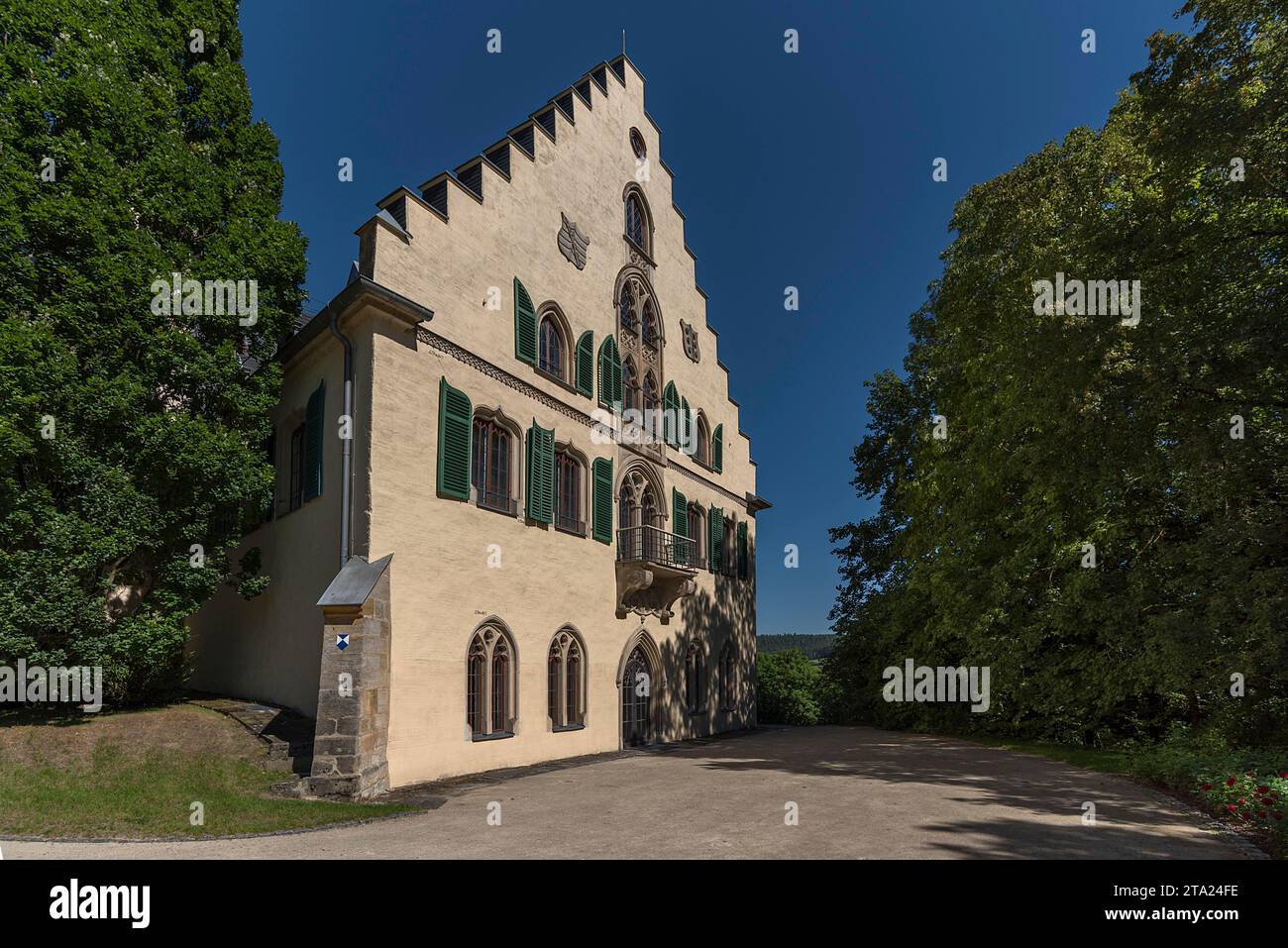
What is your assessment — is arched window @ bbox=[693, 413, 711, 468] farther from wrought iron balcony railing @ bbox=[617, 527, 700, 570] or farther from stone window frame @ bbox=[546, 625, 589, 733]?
stone window frame @ bbox=[546, 625, 589, 733]

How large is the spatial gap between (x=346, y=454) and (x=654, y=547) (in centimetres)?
944

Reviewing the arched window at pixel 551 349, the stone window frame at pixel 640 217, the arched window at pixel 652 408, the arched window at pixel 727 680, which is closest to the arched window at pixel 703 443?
the arched window at pixel 652 408

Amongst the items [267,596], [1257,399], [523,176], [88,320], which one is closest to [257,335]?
[88,320]

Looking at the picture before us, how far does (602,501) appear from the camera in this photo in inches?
725

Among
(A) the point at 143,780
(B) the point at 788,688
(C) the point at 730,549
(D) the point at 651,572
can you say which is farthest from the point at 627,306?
(B) the point at 788,688

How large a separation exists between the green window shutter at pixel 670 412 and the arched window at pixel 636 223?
423cm

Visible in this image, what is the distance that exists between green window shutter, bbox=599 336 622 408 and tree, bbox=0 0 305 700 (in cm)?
728

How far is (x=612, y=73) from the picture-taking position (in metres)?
21.3

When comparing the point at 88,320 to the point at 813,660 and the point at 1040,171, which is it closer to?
the point at 1040,171

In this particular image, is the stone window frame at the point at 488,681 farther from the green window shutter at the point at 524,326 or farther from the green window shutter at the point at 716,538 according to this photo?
the green window shutter at the point at 716,538

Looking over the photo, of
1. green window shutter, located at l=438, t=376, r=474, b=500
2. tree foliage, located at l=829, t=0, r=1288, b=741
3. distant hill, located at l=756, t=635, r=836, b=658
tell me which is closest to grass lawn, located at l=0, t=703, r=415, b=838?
green window shutter, located at l=438, t=376, r=474, b=500

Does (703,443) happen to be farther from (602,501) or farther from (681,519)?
(602,501)

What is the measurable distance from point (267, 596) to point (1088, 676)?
1747 cm

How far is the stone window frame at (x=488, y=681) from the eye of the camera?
45.2 ft
